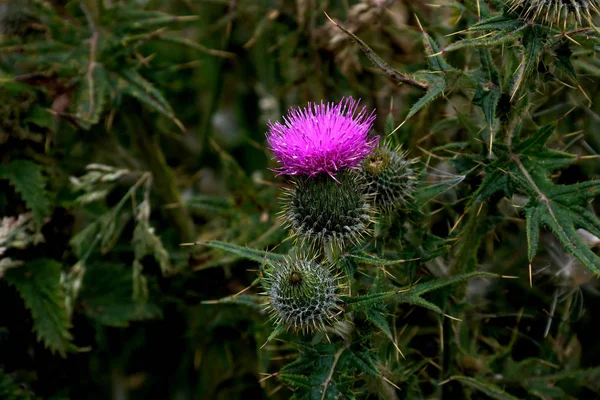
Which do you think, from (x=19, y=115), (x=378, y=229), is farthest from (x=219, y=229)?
(x=378, y=229)

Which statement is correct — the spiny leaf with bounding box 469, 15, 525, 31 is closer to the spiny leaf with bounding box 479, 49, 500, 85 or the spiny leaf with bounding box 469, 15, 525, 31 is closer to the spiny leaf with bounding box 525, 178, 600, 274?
the spiny leaf with bounding box 479, 49, 500, 85

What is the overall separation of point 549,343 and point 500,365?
36cm

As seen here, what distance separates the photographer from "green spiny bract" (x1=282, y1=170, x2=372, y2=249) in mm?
2314

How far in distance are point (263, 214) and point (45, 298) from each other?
1327mm

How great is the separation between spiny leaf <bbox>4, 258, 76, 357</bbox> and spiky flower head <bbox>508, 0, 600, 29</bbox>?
106 inches

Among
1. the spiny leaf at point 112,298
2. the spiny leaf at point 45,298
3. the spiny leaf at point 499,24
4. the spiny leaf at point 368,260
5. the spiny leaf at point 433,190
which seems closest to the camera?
the spiny leaf at point 368,260

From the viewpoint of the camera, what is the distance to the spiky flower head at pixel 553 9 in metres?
2.10

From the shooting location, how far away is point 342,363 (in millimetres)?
2209

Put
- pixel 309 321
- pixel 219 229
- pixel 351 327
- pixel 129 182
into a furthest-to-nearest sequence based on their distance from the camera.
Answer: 1. pixel 129 182
2. pixel 219 229
3. pixel 351 327
4. pixel 309 321

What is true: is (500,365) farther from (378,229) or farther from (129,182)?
(129,182)

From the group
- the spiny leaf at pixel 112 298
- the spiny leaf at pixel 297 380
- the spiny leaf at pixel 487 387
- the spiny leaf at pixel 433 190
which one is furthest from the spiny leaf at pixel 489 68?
the spiny leaf at pixel 112 298

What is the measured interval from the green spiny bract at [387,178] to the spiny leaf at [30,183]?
6.40 ft

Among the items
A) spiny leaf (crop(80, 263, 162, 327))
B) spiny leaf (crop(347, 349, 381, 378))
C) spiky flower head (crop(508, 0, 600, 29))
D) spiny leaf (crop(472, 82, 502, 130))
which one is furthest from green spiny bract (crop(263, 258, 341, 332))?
spiny leaf (crop(80, 263, 162, 327))

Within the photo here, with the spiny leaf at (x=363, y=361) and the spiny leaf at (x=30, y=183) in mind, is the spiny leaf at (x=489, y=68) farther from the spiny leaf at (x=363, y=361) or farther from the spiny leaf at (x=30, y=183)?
the spiny leaf at (x=30, y=183)
